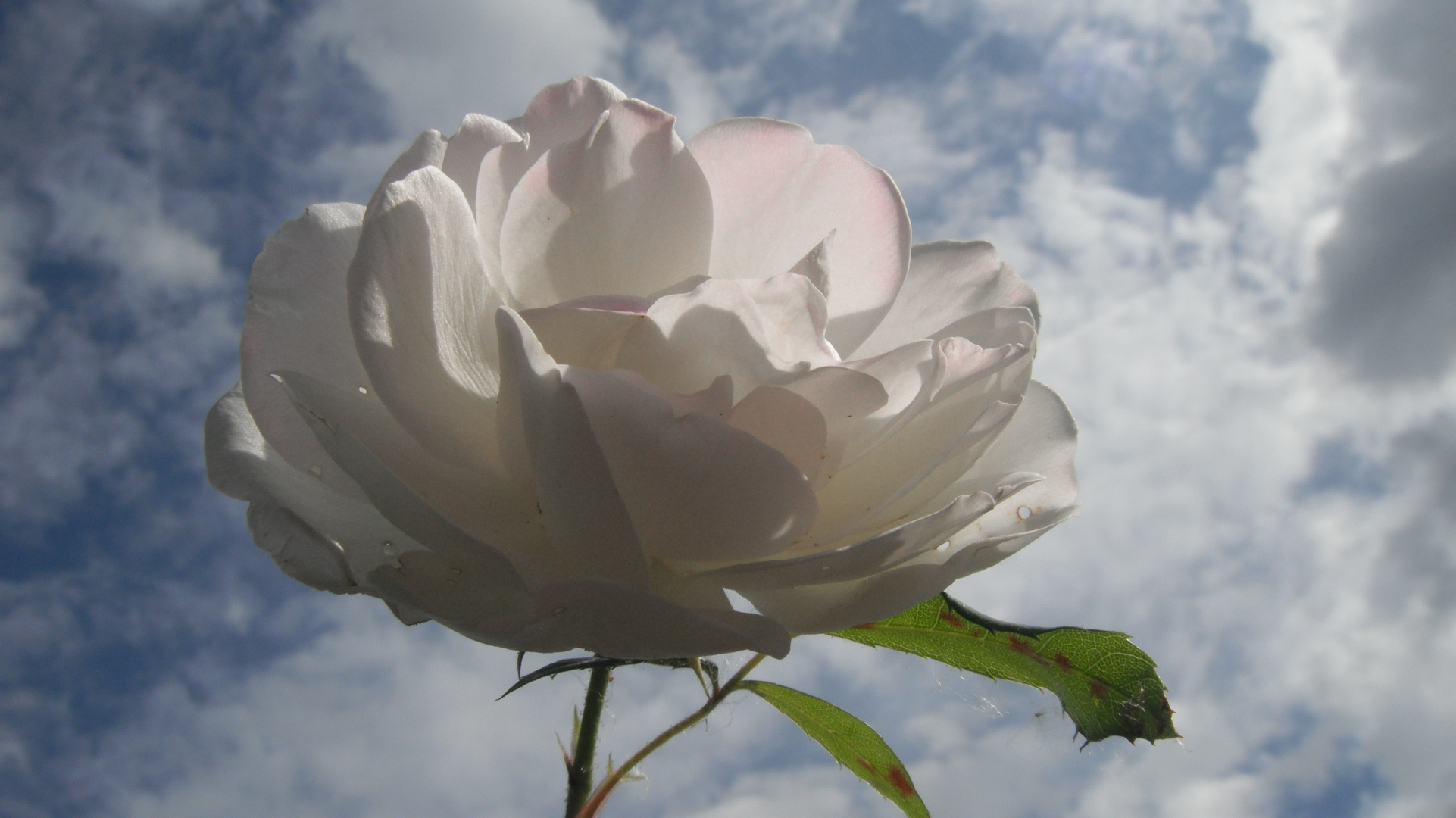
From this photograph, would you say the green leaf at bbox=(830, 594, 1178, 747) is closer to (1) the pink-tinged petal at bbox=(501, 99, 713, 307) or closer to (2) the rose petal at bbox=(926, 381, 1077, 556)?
(2) the rose petal at bbox=(926, 381, 1077, 556)

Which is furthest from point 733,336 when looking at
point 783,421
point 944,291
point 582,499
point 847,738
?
point 847,738

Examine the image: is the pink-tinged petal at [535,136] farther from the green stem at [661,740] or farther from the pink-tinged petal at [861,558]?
the green stem at [661,740]

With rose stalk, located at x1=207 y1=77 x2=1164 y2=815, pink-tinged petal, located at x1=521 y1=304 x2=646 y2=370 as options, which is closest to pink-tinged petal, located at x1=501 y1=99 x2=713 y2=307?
rose stalk, located at x1=207 y1=77 x2=1164 y2=815

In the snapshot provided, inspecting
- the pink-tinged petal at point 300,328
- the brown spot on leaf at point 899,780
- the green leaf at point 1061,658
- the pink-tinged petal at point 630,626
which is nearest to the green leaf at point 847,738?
the brown spot on leaf at point 899,780

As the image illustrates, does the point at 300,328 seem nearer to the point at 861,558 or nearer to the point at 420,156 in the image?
the point at 420,156

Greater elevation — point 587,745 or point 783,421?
point 783,421

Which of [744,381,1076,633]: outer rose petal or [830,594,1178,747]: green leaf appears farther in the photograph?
[830,594,1178,747]: green leaf

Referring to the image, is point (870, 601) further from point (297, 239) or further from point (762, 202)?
point (297, 239)
